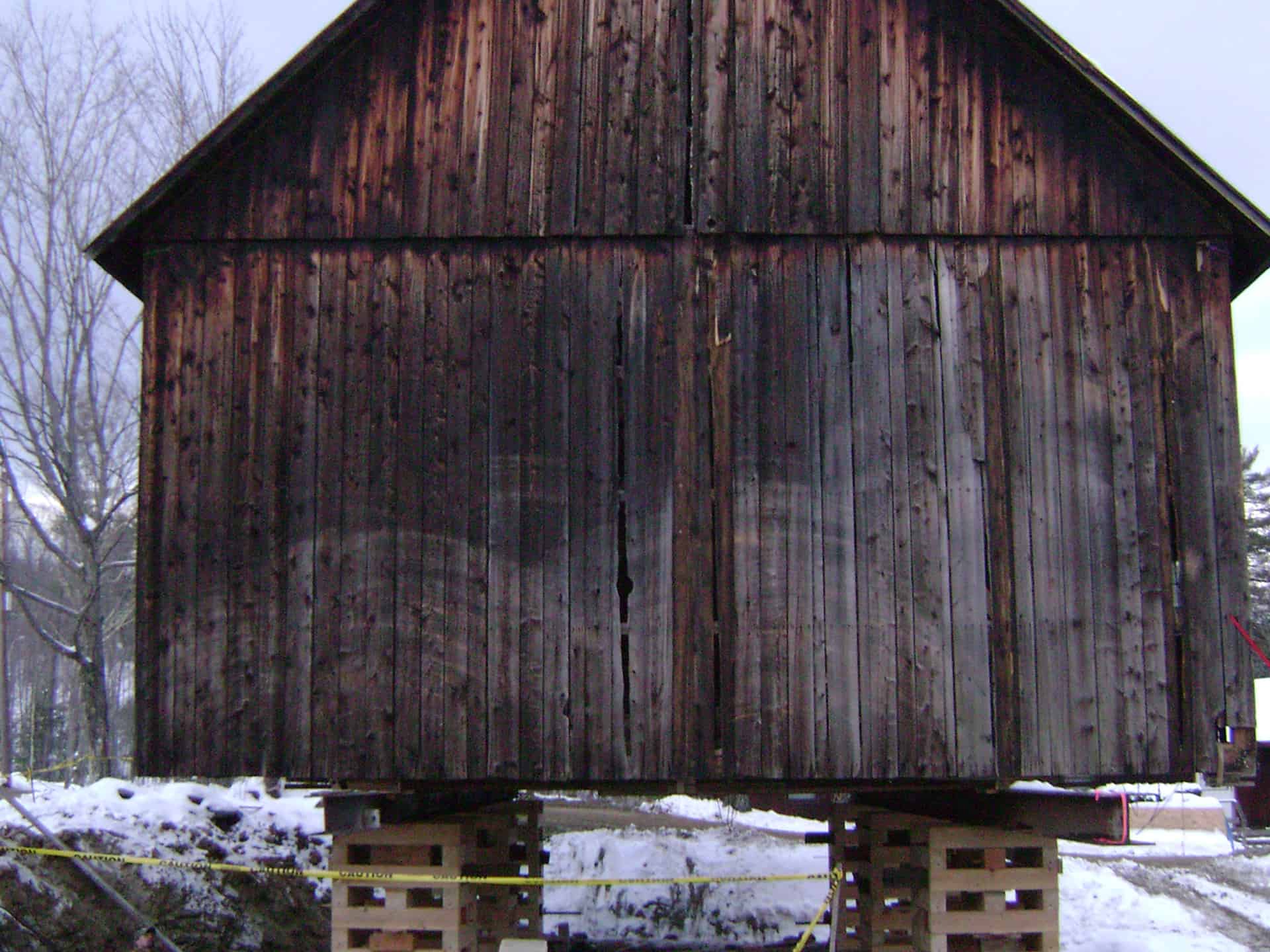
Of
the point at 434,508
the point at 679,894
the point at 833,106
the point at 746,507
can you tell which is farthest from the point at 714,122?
the point at 679,894

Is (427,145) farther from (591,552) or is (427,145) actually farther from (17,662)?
(17,662)

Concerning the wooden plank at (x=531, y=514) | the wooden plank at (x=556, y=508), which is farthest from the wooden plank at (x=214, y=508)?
the wooden plank at (x=556, y=508)

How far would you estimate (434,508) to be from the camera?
27.5ft

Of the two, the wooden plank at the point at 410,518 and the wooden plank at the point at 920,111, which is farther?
the wooden plank at the point at 920,111

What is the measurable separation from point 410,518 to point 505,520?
0.63m

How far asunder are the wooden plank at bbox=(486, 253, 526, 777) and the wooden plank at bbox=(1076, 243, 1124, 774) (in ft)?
12.4

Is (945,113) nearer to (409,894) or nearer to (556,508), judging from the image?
(556,508)

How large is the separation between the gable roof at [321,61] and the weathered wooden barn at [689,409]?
4 centimetres

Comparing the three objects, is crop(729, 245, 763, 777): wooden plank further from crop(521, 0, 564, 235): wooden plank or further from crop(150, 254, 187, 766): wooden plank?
crop(150, 254, 187, 766): wooden plank

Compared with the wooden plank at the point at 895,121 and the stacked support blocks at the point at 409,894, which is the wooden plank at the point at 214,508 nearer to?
the stacked support blocks at the point at 409,894

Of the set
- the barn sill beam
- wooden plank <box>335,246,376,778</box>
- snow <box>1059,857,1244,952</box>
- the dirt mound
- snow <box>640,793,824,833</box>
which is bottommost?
snow <box>640,793,824,833</box>

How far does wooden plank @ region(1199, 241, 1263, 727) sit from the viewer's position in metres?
8.21

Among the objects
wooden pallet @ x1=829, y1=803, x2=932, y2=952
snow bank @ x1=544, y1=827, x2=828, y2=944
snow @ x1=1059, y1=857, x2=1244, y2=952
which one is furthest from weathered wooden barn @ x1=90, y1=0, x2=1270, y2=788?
snow bank @ x1=544, y1=827, x2=828, y2=944

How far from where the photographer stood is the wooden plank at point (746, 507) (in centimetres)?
823
